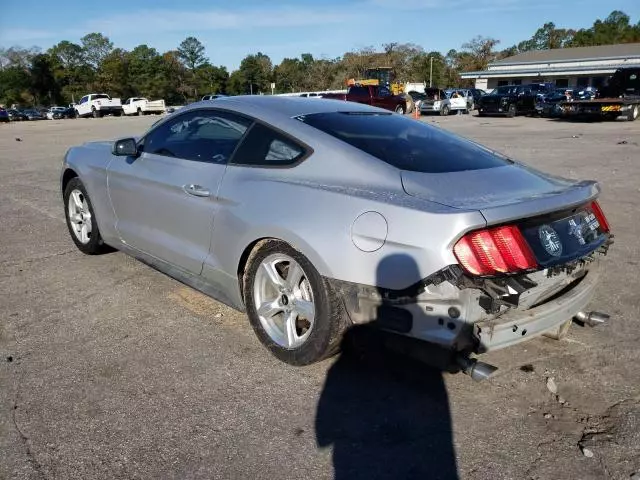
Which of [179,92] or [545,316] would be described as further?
[179,92]

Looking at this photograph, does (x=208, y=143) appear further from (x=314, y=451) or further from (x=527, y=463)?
(x=527, y=463)

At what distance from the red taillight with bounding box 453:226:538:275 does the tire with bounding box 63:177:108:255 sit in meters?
3.66

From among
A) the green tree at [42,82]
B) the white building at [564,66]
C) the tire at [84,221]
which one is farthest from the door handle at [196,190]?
the green tree at [42,82]

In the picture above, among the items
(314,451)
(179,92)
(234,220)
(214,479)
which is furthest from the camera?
(179,92)

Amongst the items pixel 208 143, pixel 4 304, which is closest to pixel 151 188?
pixel 208 143

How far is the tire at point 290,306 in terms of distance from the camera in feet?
9.69

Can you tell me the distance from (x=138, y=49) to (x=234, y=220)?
4343 inches

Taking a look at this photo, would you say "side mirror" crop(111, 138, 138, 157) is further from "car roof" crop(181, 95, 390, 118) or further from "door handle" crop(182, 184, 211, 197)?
"door handle" crop(182, 184, 211, 197)

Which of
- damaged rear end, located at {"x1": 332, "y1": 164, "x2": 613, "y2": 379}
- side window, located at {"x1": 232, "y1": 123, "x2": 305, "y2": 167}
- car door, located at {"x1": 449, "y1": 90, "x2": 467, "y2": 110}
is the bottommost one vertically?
car door, located at {"x1": 449, "y1": 90, "x2": 467, "y2": 110}

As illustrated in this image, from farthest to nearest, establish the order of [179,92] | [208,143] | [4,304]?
[179,92] → [4,304] → [208,143]

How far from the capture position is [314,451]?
254 cm

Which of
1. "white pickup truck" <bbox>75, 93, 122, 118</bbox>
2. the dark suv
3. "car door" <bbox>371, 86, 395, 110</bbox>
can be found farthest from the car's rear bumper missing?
"white pickup truck" <bbox>75, 93, 122, 118</bbox>

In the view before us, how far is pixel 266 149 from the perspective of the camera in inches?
136

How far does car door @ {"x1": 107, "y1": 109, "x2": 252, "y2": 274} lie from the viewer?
144 inches
